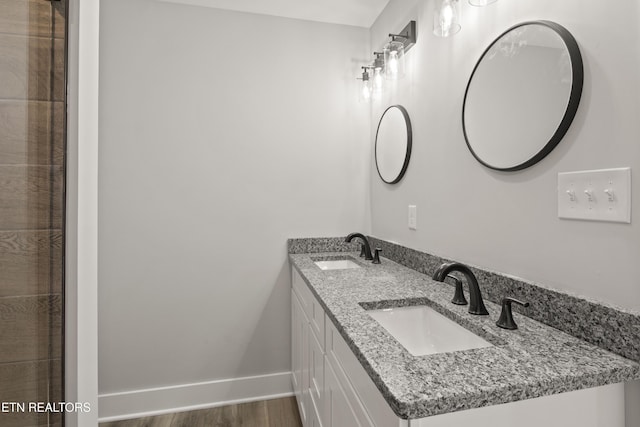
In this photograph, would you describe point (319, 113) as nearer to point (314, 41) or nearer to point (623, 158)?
point (314, 41)

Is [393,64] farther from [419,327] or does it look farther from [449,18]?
[419,327]

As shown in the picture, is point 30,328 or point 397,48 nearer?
point 30,328

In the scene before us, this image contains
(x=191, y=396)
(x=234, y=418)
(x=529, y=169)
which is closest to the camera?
(x=529, y=169)

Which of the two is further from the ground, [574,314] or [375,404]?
[574,314]

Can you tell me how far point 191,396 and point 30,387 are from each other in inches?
51.5

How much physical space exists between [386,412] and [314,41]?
7.53ft

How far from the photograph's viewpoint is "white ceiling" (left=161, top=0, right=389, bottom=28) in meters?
2.09

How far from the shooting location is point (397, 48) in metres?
1.84

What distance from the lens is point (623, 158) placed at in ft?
2.64

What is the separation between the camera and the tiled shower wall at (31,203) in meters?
0.91

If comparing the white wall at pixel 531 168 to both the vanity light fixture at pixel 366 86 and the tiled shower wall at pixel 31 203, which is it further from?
the tiled shower wall at pixel 31 203

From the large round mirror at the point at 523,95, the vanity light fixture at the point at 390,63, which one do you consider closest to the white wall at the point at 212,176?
the vanity light fixture at the point at 390,63

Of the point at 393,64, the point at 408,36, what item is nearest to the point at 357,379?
the point at 393,64

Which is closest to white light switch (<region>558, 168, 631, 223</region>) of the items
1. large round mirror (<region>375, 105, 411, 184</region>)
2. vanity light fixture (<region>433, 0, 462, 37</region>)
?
vanity light fixture (<region>433, 0, 462, 37</region>)
